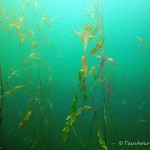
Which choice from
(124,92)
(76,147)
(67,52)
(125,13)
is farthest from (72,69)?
(76,147)

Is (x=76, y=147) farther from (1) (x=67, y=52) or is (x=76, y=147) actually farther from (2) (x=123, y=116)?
(1) (x=67, y=52)

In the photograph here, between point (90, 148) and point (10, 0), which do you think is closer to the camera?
point (90, 148)

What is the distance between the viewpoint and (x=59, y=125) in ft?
21.1

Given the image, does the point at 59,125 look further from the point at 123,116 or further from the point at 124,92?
Result: the point at 124,92

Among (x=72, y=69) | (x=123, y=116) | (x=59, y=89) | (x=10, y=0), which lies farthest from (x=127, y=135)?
(x=10, y=0)

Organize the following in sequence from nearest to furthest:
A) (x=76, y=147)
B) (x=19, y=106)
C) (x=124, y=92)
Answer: (x=76, y=147)
(x=19, y=106)
(x=124, y=92)

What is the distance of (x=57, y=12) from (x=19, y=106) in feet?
13.5

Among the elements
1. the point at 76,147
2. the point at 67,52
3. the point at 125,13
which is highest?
the point at 125,13

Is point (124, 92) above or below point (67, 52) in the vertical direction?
below

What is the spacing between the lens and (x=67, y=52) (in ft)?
29.4

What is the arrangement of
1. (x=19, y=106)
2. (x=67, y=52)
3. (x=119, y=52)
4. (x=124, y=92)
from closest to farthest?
(x=19, y=106), (x=124, y=92), (x=67, y=52), (x=119, y=52)

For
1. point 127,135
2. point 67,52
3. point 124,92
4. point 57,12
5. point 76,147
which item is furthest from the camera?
point 67,52

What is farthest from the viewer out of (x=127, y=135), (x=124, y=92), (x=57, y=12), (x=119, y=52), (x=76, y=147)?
(x=119, y=52)

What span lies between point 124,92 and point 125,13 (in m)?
3.57
